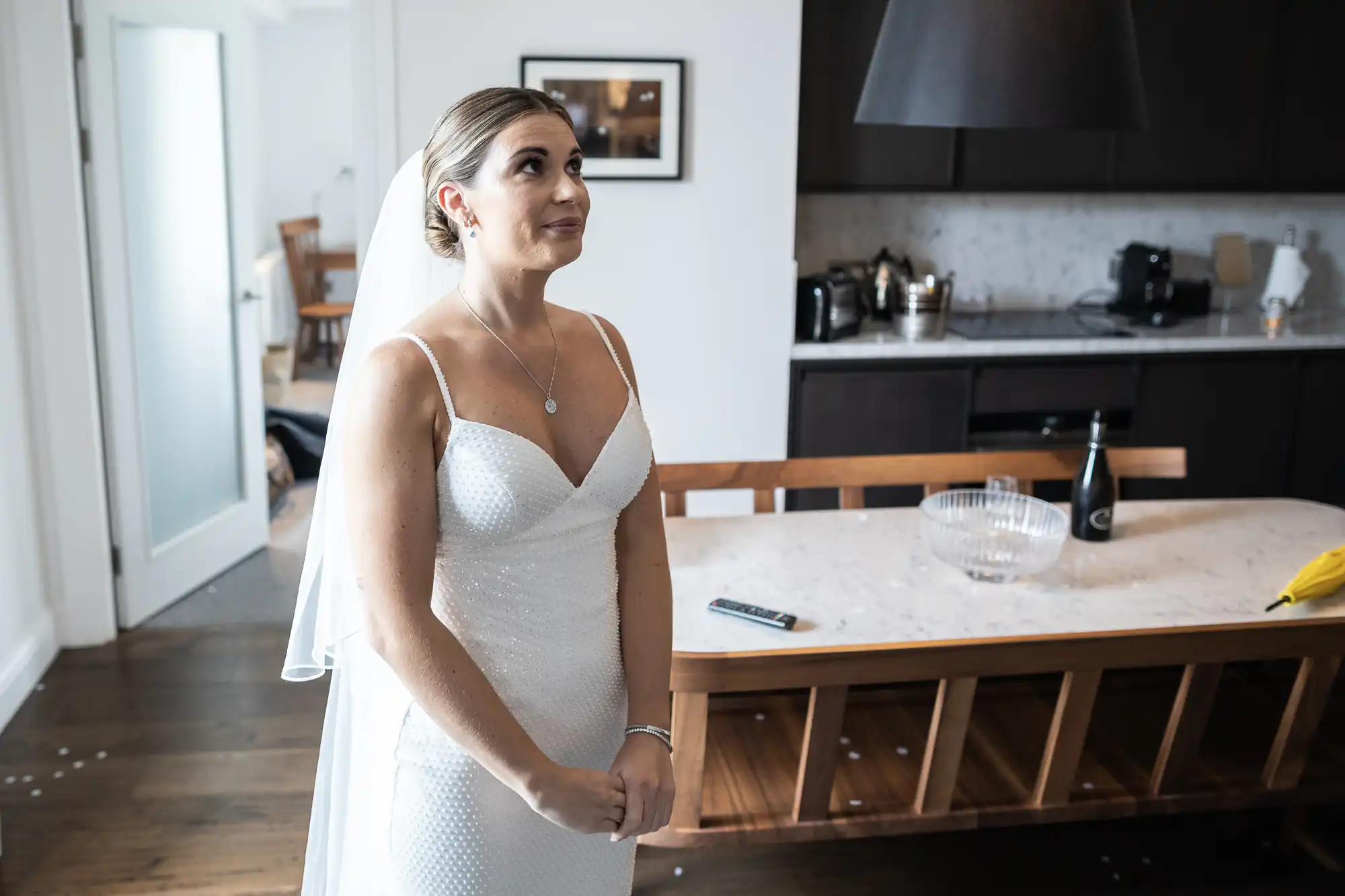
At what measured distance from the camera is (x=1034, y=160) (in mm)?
4180

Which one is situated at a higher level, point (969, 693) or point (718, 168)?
point (718, 168)

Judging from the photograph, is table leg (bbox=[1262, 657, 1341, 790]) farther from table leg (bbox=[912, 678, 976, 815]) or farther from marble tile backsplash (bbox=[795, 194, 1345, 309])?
marble tile backsplash (bbox=[795, 194, 1345, 309])

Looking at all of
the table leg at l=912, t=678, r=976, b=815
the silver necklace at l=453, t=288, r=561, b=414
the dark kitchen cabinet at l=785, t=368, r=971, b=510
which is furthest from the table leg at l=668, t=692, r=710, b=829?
the dark kitchen cabinet at l=785, t=368, r=971, b=510

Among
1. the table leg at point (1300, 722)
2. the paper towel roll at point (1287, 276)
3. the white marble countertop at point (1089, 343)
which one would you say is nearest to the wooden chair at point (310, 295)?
the white marble countertop at point (1089, 343)

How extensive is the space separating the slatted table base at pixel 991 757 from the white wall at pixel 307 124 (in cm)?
711

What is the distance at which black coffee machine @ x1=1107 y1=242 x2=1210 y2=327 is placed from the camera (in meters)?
4.39

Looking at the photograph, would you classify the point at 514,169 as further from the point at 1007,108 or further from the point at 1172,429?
the point at 1172,429

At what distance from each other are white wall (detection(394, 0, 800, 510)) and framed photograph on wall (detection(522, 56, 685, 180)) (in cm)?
4

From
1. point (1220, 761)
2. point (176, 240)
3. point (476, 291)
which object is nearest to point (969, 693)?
point (1220, 761)

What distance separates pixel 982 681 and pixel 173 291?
2.82m

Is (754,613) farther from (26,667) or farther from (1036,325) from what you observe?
(1036,325)

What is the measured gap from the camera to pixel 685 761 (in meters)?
1.91

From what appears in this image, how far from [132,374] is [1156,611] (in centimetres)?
295

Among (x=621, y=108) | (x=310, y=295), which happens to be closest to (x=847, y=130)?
(x=621, y=108)
